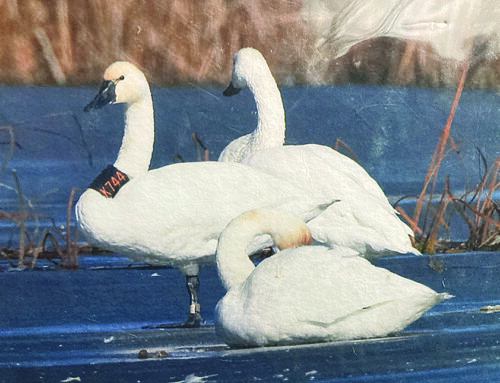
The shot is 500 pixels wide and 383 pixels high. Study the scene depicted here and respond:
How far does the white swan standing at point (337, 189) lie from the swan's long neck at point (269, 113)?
46mm

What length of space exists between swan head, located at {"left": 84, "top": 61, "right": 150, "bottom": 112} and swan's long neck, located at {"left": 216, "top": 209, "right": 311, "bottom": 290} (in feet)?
2.41

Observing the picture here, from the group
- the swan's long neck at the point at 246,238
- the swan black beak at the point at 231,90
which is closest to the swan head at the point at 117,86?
the swan black beak at the point at 231,90

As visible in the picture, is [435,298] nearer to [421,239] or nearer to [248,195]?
[421,239]

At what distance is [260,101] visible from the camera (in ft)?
15.7

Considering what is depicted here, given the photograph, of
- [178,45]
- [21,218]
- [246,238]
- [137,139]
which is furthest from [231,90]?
[21,218]

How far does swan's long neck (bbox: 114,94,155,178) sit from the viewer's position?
4547 mm

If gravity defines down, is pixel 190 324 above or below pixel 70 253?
below

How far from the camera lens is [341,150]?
470 cm

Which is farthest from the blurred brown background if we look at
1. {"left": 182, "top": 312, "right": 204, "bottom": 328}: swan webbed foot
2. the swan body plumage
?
{"left": 182, "top": 312, "right": 204, "bottom": 328}: swan webbed foot

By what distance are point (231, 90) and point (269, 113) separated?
0.19 meters

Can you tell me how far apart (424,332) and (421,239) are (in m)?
0.45

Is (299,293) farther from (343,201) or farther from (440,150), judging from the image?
(440,150)

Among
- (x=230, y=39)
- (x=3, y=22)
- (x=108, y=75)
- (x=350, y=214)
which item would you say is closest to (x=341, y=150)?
(x=350, y=214)

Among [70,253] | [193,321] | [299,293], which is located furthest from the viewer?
[70,253]
